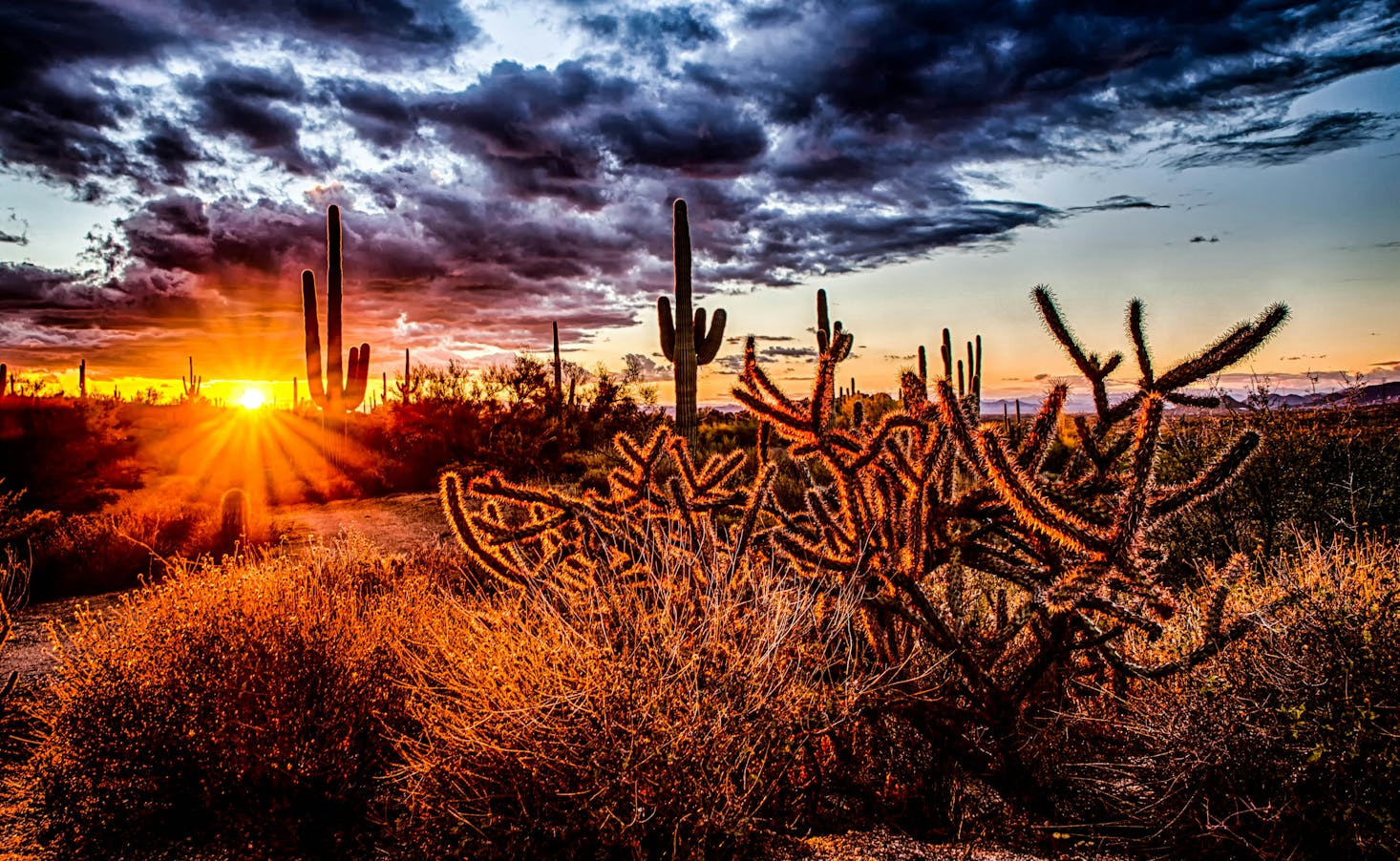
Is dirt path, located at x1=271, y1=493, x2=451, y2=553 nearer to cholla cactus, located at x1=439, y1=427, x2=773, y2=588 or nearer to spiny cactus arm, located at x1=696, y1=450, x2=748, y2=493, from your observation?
cholla cactus, located at x1=439, y1=427, x2=773, y2=588

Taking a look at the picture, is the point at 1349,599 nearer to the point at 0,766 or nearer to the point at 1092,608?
the point at 1092,608

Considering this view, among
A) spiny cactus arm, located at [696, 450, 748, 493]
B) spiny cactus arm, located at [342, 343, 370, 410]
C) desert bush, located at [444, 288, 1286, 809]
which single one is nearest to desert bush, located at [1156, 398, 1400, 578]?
desert bush, located at [444, 288, 1286, 809]

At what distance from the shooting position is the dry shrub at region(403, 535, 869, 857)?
2680 mm

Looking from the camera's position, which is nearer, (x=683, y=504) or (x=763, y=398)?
(x=763, y=398)

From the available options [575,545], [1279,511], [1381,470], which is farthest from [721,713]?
[1381,470]

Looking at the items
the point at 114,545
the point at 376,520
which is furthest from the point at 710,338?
the point at 114,545

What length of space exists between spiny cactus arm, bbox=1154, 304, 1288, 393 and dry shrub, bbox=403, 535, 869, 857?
51.1 inches

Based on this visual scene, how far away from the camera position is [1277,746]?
2449 mm

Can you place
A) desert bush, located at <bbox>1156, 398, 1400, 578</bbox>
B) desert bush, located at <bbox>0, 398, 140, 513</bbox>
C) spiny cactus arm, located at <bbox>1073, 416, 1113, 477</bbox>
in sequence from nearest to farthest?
spiny cactus arm, located at <bbox>1073, 416, 1113, 477</bbox> → desert bush, located at <bbox>1156, 398, 1400, 578</bbox> → desert bush, located at <bbox>0, 398, 140, 513</bbox>

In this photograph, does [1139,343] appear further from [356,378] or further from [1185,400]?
[356,378]

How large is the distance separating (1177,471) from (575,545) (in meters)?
7.65

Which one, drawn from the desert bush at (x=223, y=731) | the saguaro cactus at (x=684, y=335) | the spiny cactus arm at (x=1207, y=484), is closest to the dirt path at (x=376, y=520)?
the saguaro cactus at (x=684, y=335)

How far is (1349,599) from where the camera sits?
9.32 ft

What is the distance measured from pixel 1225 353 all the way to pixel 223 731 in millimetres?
4519
